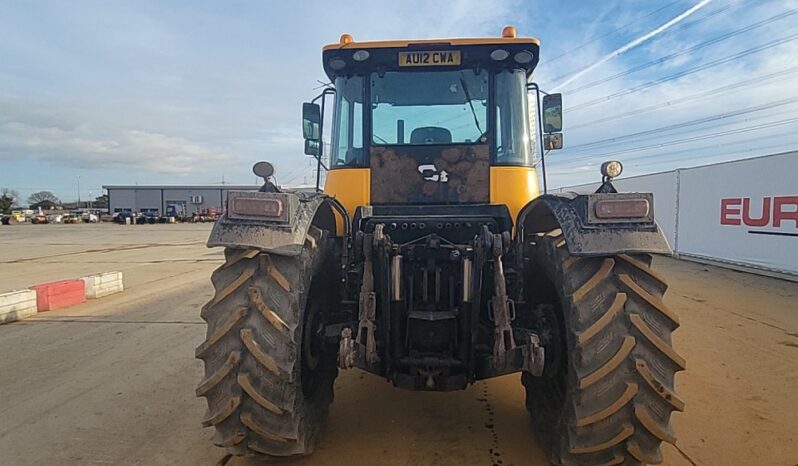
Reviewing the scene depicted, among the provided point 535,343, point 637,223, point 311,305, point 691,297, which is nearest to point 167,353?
point 311,305

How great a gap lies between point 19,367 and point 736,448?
20.9 ft

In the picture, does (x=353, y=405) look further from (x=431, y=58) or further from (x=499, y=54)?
(x=499, y=54)

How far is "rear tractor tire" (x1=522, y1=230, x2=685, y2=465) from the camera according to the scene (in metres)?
2.55

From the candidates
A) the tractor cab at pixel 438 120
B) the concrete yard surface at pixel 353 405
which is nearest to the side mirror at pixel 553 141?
the tractor cab at pixel 438 120

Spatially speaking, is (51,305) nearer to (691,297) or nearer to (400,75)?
(400,75)

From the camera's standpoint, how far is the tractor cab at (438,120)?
3693 mm

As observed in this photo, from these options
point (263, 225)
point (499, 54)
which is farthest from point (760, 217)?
point (263, 225)

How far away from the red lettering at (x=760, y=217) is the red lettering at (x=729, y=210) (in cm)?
24

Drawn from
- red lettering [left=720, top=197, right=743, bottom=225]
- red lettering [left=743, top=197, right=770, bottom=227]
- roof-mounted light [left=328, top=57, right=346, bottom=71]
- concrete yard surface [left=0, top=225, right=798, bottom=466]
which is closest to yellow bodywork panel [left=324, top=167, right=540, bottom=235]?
roof-mounted light [left=328, top=57, right=346, bottom=71]

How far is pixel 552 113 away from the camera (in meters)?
4.31

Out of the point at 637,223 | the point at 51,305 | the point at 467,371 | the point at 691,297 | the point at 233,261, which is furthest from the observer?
the point at 691,297

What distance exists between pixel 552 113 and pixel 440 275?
1985 millimetres

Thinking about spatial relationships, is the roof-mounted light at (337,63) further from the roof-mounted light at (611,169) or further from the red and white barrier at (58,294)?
the red and white barrier at (58,294)

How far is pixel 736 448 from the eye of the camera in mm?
3275
